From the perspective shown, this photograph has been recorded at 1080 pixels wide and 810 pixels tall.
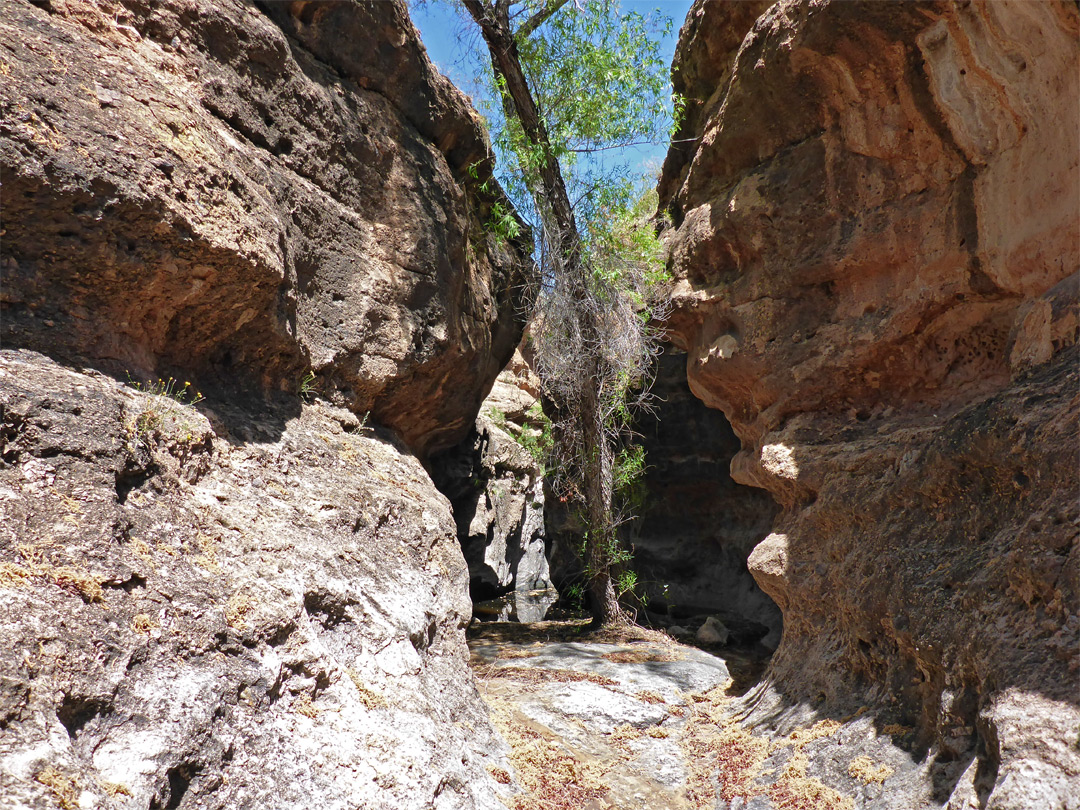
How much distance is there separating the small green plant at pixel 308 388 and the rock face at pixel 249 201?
0.19 feet

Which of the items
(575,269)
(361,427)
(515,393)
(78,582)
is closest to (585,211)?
(575,269)

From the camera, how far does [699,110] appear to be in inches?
320


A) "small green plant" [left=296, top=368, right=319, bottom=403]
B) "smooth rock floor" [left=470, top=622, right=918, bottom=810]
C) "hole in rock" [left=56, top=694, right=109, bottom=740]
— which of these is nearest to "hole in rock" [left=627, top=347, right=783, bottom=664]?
"smooth rock floor" [left=470, top=622, right=918, bottom=810]

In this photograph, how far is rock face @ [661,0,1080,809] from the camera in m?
3.58

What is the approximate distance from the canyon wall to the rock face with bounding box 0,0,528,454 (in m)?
0.02

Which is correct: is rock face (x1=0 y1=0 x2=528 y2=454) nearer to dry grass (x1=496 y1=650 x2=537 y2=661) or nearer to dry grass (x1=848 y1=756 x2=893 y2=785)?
dry grass (x1=496 y1=650 x2=537 y2=661)

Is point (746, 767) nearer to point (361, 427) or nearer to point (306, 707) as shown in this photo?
point (306, 707)

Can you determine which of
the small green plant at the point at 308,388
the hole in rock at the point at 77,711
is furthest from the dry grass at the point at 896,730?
the small green plant at the point at 308,388

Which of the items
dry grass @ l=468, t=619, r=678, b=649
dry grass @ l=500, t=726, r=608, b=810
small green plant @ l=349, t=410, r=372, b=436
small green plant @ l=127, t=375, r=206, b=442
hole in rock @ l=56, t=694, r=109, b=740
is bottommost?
dry grass @ l=500, t=726, r=608, b=810

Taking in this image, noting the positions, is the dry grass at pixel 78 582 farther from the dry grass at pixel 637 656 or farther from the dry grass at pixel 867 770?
the dry grass at pixel 637 656

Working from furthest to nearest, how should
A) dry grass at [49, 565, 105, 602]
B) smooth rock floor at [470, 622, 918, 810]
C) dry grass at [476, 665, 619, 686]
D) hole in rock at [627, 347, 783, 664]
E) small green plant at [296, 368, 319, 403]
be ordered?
hole in rock at [627, 347, 783, 664] → dry grass at [476, 665, 619, 686] → small green plant at [296, 368, 319, 403] → smooth rock floor at [470, 622, 918, 810] → dry grass at [49, 565, 105, 602]

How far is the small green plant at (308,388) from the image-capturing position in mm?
5691

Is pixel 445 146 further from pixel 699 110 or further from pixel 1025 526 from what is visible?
pixel 1025 526

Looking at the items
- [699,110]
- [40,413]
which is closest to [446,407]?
[699,110]
